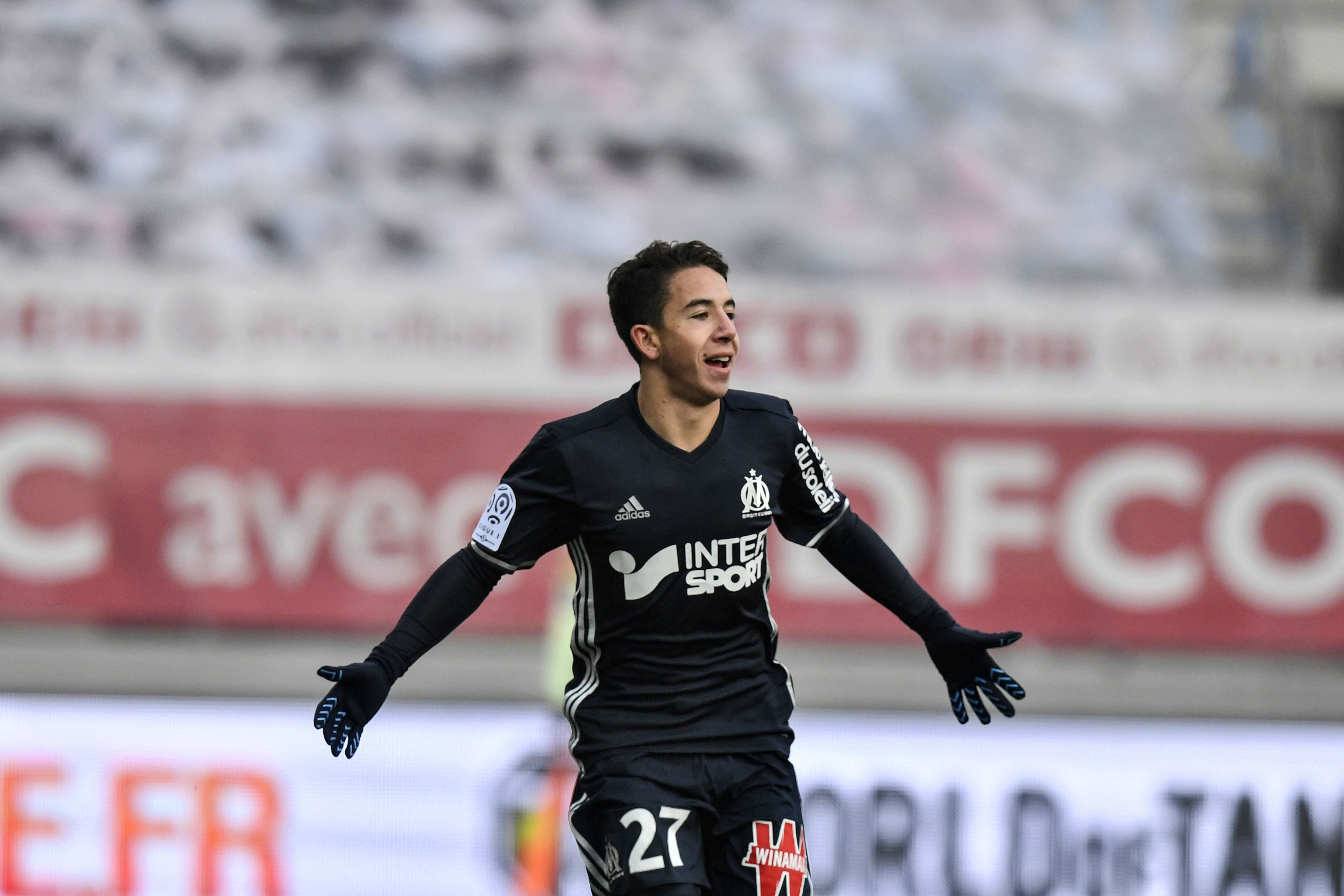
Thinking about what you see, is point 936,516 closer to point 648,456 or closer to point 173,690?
point 173,690

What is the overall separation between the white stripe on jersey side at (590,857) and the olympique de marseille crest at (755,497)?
648 millimetres

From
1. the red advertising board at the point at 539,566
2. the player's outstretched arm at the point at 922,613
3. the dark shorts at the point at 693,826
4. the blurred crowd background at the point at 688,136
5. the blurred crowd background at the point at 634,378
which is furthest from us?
the blurred crowd background at the point at 688,136

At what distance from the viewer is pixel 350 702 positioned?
9.81 feet

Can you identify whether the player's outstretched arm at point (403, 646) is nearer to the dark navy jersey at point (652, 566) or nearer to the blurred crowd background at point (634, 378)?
the dark navy jersey at point (652, 566)

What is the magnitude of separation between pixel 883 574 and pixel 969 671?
0.27 meters

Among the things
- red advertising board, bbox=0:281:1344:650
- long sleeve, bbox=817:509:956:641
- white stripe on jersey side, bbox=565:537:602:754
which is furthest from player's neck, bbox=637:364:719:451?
red advertising board, bbox=0:281:1344:650

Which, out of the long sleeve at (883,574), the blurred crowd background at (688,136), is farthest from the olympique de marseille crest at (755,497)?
the blurred crowd background at (688,136)

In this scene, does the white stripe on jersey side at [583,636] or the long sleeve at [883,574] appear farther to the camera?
the long sleeve at [883,574]

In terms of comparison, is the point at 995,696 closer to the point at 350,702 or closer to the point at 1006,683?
the point at 1006,683

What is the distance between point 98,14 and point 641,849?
9524 millimetres

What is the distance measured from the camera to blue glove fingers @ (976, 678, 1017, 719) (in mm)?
3238

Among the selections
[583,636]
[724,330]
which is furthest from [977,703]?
[724,330]

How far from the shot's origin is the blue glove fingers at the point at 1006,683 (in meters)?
3.18

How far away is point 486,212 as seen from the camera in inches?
410
